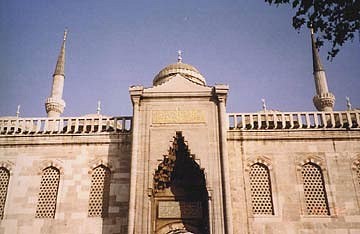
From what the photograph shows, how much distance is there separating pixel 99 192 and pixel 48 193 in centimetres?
223

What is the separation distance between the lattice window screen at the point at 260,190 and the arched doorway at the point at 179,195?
2.16m

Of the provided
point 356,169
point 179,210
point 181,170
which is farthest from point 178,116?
point 356,169

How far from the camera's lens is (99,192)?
15531mm

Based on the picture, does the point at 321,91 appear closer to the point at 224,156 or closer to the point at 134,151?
the point at 224,156

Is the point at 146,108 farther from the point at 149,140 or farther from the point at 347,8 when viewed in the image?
the point at 347,8

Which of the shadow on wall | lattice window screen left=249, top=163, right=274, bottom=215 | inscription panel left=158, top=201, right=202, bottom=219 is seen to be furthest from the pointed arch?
the shadow on wall

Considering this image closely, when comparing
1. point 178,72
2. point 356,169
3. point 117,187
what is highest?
point 178,72

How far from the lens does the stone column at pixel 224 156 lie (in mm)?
13352

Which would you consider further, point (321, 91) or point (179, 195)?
point (321, 91)

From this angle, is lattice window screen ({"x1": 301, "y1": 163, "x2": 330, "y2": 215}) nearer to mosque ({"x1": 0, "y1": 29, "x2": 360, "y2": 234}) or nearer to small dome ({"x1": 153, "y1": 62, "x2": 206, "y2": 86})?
mosque ({"x1": 0, "y1": 29, "x2": 360, "y2": 234})

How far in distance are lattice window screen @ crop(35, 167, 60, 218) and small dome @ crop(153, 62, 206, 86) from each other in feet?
26.6

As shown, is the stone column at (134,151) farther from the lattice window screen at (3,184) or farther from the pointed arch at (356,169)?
the pointed arch at (356,169)

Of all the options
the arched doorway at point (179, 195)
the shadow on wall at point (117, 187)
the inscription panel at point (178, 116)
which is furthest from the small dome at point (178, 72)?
the arched doorway at point (179, 195)

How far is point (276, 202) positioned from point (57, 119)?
10.5 meters
